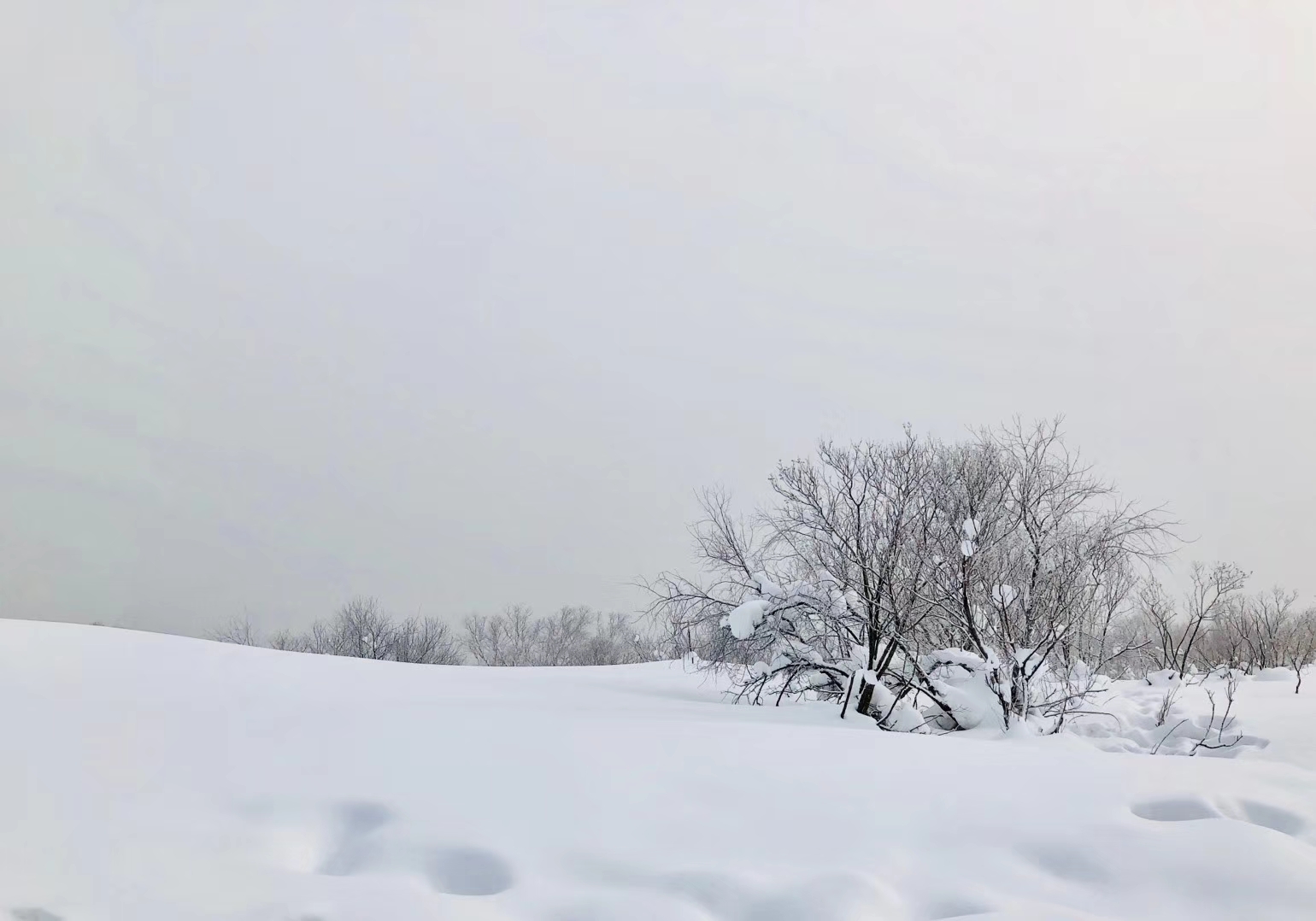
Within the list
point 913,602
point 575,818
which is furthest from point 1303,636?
point 575,818

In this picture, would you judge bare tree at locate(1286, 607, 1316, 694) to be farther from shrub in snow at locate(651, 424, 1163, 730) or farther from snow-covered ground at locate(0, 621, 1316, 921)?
snow-covered ground at locate(0, 621, 1316, 921)

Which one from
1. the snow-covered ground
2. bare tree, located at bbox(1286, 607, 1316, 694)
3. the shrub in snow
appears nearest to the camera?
the snow-covered ground

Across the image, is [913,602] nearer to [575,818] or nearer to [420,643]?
[575,818]

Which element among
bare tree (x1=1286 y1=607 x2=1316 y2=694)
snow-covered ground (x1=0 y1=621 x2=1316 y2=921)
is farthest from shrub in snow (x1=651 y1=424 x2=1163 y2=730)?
bare tree (x1=1286 y1=607 x2=1316 y2=694)

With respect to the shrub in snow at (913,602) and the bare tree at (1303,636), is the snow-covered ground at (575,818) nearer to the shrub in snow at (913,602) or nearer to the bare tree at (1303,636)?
the shrub in snow at (913,602)

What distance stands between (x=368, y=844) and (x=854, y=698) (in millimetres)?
7140

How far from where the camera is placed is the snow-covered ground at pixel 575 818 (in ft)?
10.4

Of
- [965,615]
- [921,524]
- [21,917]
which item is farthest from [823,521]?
[21,917]

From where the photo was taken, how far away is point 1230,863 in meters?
3.35

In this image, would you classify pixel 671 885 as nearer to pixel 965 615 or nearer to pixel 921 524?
pixel 965 615

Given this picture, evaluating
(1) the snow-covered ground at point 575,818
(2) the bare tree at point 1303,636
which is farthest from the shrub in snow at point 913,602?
(2) the bare tree at point 1303,636

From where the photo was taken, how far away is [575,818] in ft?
12.4

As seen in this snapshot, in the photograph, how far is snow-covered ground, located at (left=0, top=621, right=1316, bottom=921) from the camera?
3.17m

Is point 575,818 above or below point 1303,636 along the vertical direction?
below
